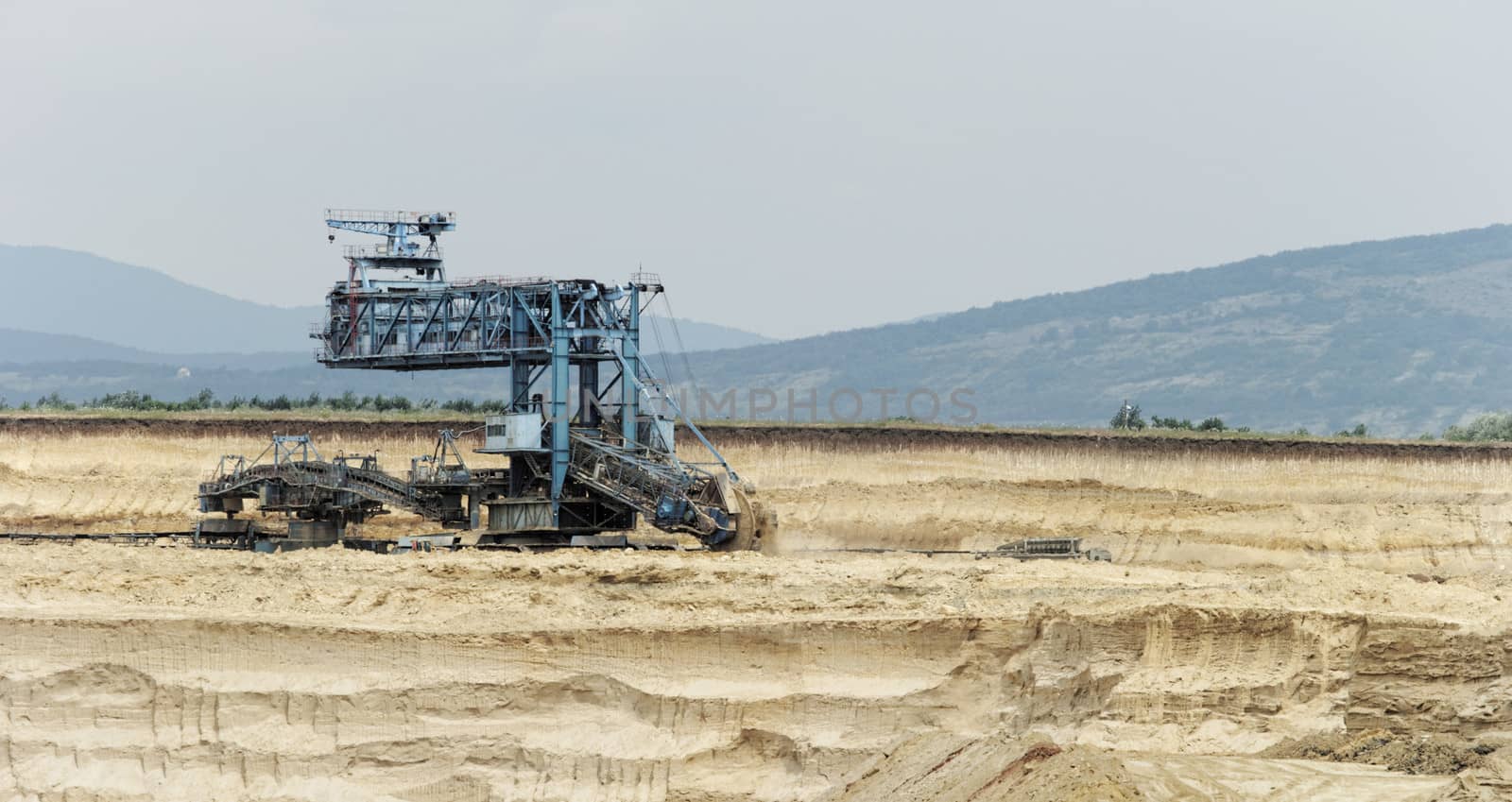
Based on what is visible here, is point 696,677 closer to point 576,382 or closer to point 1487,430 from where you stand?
point 576,382

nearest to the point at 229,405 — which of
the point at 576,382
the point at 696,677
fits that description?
the point at 576,382

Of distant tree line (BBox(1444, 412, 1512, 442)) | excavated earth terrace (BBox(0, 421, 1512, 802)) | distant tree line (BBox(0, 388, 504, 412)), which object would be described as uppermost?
distant tree line (BBox(0, 388, 504, 412))

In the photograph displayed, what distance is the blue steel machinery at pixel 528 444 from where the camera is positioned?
44.1 m

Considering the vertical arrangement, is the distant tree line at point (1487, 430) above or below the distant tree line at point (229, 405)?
below

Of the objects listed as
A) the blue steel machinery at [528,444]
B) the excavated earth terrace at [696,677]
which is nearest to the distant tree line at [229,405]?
the blue steel machinery at [528,444]

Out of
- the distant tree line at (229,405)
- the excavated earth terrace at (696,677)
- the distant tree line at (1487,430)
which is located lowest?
Answer: the excavated earth terrace at (696,677)

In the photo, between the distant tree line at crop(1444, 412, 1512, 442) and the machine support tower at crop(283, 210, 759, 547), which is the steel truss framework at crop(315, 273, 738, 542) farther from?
the distant tree line at crop(1444, 412, 1512, 442)

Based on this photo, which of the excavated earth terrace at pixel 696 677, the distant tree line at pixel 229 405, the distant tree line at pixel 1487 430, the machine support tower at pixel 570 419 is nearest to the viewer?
the excavated earth terrace at pixel 696 677

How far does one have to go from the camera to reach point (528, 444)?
44.3 m

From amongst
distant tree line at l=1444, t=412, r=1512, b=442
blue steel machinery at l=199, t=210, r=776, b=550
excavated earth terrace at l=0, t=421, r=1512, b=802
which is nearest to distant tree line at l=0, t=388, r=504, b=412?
blue steel machinery at l=199, t=210, r=776, b=550

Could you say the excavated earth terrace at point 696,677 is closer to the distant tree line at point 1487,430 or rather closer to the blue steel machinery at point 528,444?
the blue steel machinery at point 528,444

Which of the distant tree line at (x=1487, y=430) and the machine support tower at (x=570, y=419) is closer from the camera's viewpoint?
the machine support tower at (x=570, y=419)

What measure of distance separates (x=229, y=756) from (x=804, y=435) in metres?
26.7

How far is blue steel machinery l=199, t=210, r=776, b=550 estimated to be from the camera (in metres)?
44.1
